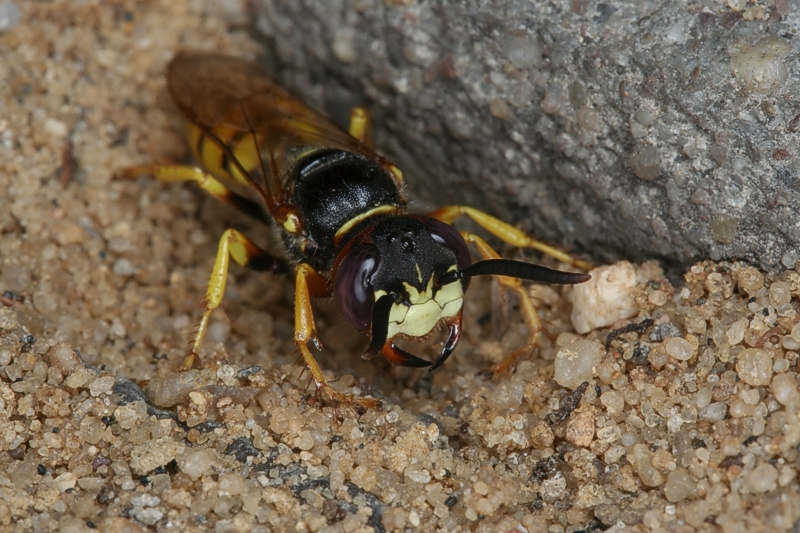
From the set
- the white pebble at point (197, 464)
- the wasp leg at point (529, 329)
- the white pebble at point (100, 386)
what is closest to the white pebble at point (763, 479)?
the wasp leg at point (529, 329)

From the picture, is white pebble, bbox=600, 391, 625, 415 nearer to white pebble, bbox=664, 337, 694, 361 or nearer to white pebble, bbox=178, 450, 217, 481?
white pebble, bbox=664, 337, 694, 361

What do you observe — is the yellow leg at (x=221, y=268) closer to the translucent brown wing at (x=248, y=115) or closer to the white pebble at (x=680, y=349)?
the translucent brown wing at (x=248, y=115)

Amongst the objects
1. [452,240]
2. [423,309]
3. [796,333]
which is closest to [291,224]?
[452,240]

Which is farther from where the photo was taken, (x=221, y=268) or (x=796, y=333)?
(x=221, y=268)

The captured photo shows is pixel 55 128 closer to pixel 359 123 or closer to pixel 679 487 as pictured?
pixel 359 123

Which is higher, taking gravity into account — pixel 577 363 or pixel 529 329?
pixel 577 363

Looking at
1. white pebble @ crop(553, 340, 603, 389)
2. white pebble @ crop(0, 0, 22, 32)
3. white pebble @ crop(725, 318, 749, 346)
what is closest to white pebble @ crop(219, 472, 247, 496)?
white pebble @ crop(553, 340, 603, 389)
